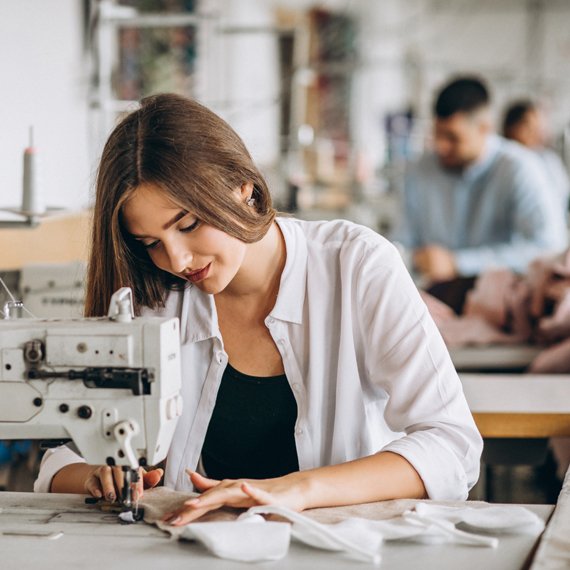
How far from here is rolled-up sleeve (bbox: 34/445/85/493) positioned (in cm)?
163

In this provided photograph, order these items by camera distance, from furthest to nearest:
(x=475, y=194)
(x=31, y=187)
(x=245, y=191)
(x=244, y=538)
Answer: (x=475, y=194) → (x=31, y=187) → (x=245, y=191) → (x=244, y=538)

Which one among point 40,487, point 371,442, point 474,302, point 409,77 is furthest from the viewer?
point 409,77

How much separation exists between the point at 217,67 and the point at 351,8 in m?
5.75

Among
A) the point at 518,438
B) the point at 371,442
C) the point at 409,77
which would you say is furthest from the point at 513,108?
the point at 371,442

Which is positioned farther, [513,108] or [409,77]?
[409,77]

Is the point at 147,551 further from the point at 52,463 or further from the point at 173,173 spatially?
the point at 173,173

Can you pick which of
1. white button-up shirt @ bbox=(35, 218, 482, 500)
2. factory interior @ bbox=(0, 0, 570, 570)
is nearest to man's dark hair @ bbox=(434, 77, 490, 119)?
factory interior @ bbox=(0, 0, 570, 570)

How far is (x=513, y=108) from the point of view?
270 inches

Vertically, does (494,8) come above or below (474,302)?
above

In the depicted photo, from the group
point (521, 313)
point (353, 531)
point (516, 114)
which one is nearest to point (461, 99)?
point (521, 313)

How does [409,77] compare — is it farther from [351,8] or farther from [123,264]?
[123,264]

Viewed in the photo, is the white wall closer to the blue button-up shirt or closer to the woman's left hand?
the blue button-up shirt

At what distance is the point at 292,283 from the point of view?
1.74 meters

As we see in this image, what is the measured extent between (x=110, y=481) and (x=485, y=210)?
3.03 meters
